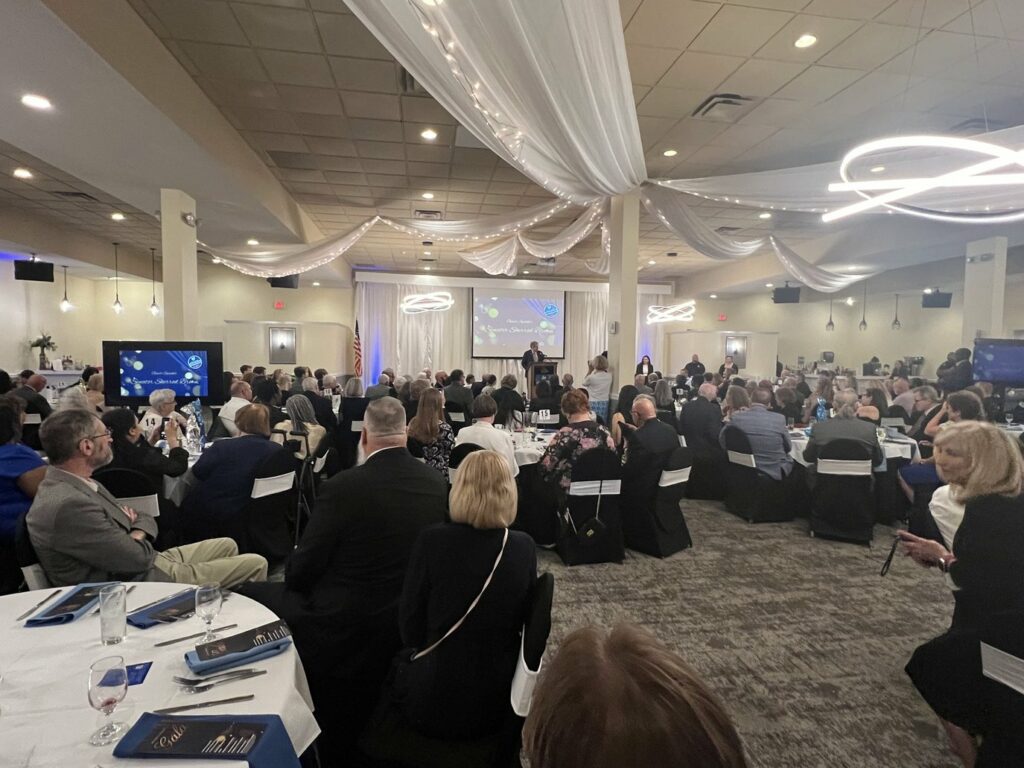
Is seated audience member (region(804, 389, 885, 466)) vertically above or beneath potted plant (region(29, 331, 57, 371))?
beneath

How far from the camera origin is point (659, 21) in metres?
3.74

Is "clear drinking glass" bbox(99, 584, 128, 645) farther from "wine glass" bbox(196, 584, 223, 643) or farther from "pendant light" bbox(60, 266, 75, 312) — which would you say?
"pendant light" bbox(60, 266, 75, 312)

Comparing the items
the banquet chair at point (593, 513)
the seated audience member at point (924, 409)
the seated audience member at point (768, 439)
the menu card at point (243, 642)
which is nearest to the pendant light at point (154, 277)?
the banquet chair at point (593, 513)

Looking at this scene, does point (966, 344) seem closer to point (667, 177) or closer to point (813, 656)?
point (667, 177)

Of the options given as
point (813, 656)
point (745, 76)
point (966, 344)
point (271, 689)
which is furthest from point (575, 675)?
point (966, 344)

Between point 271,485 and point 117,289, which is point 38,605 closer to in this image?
point 271,485

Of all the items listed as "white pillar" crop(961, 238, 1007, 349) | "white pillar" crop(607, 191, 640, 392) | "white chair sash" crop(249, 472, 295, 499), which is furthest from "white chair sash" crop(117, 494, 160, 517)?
"white pillar" crop(961, 238, 1007, 349)

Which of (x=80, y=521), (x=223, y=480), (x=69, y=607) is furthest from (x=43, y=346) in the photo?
(x=69, y=607)

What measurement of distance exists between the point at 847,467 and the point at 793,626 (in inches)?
78.0

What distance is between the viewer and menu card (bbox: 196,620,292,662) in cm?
154

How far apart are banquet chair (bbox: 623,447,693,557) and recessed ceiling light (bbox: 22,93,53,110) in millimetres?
5298

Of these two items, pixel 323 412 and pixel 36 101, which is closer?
pixel 36 101

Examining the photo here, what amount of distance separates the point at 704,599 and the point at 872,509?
93.5 inches

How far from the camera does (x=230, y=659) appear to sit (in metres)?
1.53
